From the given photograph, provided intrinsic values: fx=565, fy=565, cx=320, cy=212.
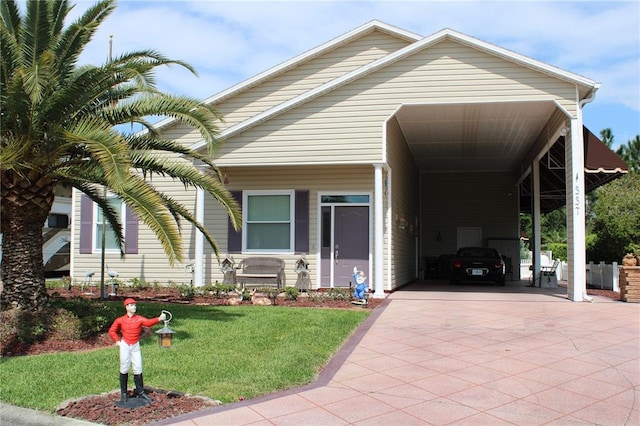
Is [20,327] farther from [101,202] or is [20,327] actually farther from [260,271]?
[260,271]

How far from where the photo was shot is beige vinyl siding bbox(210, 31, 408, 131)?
1773 cm

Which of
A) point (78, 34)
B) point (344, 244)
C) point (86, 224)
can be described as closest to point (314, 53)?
point (344, 244)

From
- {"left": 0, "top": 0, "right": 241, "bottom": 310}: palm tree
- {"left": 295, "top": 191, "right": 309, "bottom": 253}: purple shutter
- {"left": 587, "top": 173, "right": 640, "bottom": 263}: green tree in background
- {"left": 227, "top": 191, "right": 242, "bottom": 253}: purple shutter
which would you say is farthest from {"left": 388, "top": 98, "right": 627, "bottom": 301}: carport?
{"left": 0, "top": 0, "right": 241, "bottom": 310}: palm tree

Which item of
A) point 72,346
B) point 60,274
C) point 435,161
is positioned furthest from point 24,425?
point 435,161

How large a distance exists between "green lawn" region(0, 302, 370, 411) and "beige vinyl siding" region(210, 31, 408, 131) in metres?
9.72

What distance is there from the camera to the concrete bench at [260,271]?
1435cm

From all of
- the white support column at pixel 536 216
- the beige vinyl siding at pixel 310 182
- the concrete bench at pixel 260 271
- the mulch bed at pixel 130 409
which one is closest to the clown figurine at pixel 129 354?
the mulch bed at pixel 130 409

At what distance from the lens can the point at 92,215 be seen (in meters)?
16.1

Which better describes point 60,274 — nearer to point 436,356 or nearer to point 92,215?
point 92,215

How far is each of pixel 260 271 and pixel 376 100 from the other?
17.2 feet

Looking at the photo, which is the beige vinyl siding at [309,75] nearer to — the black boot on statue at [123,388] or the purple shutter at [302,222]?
the purple shutter at [302,222]

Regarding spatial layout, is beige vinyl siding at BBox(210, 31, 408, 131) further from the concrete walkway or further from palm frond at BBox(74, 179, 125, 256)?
the concrete walkway

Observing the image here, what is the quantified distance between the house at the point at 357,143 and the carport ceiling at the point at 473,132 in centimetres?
8

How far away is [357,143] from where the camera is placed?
44.1ft
